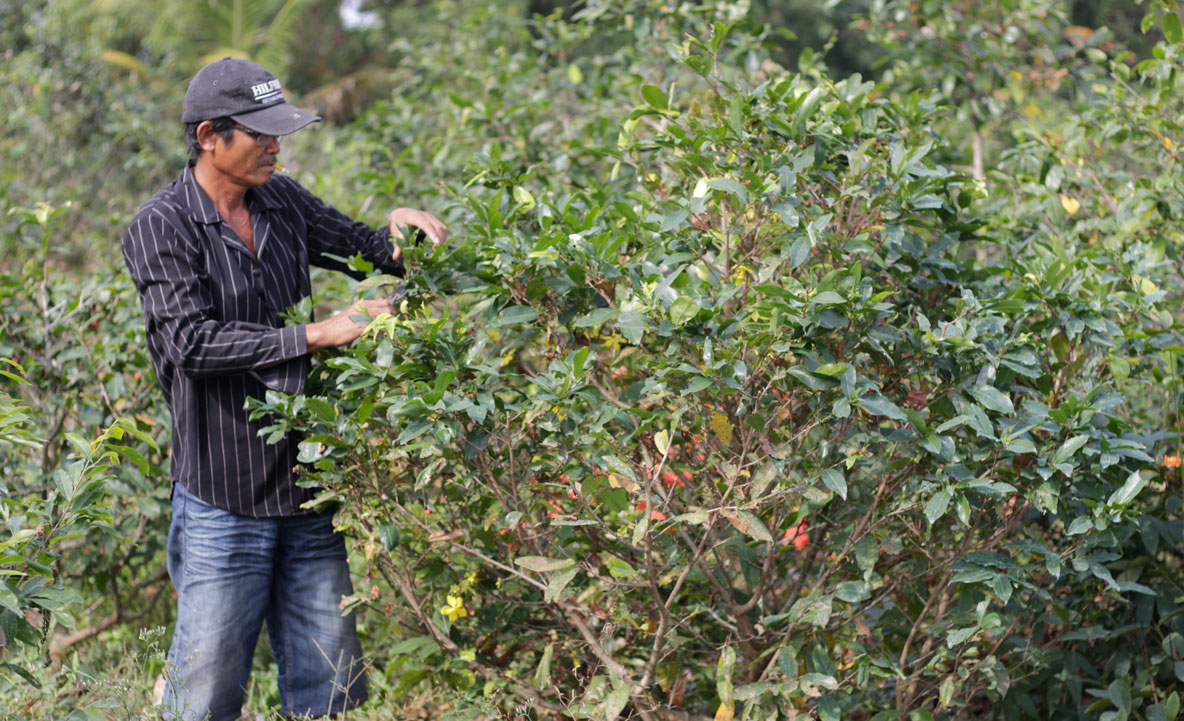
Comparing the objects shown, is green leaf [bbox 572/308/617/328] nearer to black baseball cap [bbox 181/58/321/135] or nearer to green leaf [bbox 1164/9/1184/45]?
black baseball cap [bbox 181/58/321/135]

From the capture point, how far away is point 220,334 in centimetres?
249

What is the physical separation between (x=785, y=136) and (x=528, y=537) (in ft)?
3.67

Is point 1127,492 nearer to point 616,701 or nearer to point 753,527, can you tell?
point 753,527

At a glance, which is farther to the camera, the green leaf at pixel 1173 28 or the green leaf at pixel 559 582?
the green leaf at pixel 1173 28

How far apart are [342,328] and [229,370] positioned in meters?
0.29

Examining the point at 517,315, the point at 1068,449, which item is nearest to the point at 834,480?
the point at 1068,449

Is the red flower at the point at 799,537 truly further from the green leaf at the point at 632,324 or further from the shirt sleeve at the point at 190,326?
the shirt sleeve at the point at 190,326

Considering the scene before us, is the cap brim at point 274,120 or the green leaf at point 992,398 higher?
the cap brim at point 274,120

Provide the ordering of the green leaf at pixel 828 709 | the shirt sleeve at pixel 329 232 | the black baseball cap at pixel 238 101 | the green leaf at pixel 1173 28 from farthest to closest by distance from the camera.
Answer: the green leaf at pixel 1173 28, the shirt sleeve at pixel 329 232, the black baseball cap at pixel 238 101, the green leaf at pixel 828 709

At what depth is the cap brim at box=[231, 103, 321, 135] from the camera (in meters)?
2.58

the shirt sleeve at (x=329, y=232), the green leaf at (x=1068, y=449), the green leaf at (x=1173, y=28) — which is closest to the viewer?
the green leaf at (x=1068, y=449)

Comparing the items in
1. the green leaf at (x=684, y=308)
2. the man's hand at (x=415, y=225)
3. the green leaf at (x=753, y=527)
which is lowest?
the green leaf at (x=753, y=527)

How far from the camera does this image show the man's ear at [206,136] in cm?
265


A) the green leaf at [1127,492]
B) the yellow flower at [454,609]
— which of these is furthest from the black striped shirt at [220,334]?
the green leaf at [1127,492]
